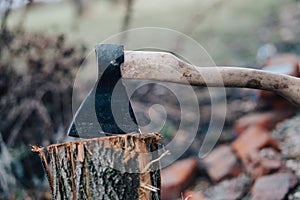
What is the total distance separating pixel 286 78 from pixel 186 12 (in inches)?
210

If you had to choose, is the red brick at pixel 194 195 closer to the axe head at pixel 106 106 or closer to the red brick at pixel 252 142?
the red brick at pixel 252 142

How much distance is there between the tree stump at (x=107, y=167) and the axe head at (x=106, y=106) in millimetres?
A: 108

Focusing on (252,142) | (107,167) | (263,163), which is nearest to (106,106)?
(107,167)

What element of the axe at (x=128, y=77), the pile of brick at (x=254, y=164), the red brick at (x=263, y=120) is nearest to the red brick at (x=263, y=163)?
the pile of brick at (x=254, y=164)

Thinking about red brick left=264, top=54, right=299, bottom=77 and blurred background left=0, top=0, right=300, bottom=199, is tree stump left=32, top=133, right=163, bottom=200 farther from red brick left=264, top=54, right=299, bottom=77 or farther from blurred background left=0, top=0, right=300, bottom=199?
red brick left=264, top=54, right=299, bottom=77

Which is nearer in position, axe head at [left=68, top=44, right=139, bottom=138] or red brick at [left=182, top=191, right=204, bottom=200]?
axe head at [left=68, top=44, right=139, bottom=138]

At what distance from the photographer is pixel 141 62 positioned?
233 cm

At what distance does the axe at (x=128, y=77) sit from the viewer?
226cm

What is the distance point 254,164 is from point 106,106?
2.10m

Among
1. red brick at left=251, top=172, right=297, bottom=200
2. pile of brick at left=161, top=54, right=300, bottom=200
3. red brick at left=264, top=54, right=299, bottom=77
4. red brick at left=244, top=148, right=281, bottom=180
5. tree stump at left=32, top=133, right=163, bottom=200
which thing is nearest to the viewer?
tree stump at left=32, top=133, right=163, bottom=200

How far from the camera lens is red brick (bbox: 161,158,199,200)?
3.96m

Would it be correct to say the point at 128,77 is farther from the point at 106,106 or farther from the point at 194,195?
the point at 194,195

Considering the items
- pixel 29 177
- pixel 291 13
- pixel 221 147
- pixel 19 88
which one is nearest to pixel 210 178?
pixel 221 147

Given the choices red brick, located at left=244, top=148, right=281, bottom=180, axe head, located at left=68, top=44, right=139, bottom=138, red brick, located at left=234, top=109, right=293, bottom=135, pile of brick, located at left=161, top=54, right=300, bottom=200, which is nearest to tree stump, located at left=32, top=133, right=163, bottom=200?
axe head, located at left=68, top=44, right=139, bottom=138
